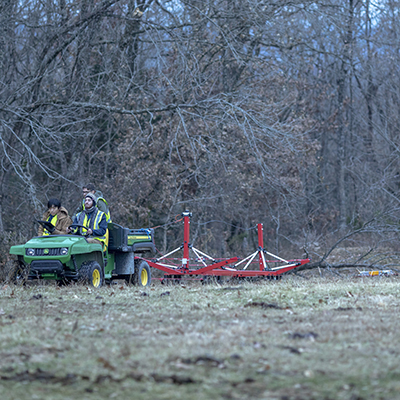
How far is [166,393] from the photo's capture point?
412 centimetres

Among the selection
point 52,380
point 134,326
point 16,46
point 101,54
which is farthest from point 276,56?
point 52,380

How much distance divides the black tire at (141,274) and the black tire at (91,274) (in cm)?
139

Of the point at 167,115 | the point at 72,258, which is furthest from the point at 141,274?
the point at 167,115

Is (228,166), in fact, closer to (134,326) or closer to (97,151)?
(97,151)

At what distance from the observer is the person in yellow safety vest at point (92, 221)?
11.1 meters

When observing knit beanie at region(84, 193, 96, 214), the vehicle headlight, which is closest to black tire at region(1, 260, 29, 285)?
the vehicle headlight

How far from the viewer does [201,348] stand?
5238 millimetres

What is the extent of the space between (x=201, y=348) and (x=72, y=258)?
18.5 ft

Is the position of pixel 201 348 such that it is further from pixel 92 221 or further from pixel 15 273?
pixel 15 273

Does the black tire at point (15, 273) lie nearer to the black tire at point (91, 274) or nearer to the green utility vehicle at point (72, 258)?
the green utility vehicle at point (72, 258)

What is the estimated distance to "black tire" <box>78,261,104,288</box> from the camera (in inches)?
412

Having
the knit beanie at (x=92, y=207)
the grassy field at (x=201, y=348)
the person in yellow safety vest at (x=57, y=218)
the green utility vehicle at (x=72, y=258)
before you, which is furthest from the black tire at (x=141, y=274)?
the grassy field at (x=201, y=348)

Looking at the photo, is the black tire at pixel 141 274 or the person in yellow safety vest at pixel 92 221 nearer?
the person in yellow safety vest at pixel 92 221

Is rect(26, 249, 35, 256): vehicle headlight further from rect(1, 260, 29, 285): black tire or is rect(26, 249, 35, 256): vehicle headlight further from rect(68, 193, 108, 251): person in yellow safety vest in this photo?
rect(68, 193, 108, 251): person in yellow safety vest
